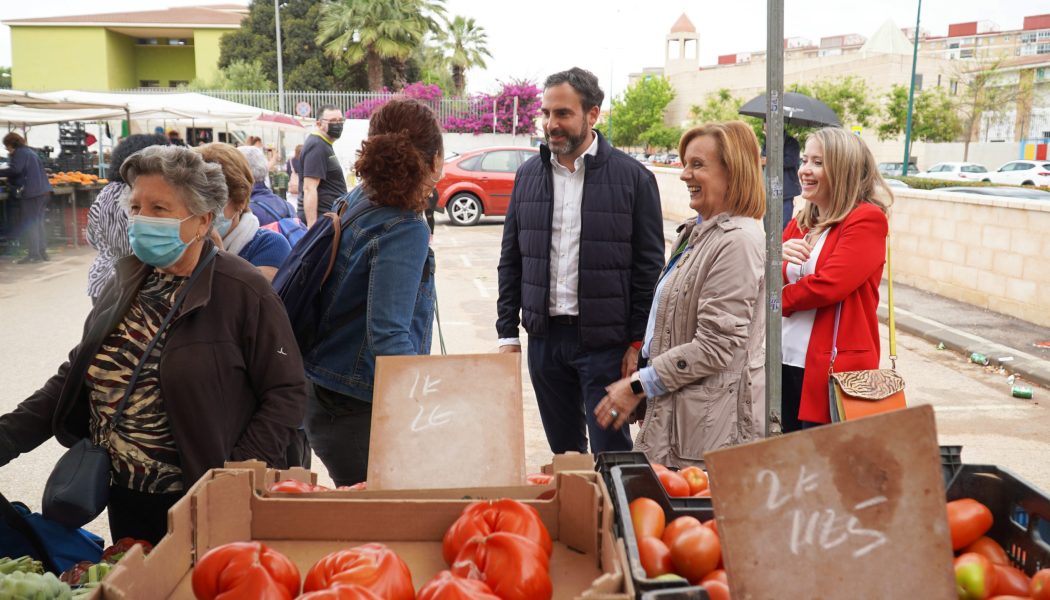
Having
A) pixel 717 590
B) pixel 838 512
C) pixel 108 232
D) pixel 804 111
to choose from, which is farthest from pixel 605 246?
pixel 804 111

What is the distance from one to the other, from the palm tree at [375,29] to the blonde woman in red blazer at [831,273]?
1696 inches

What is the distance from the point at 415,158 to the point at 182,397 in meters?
1.08

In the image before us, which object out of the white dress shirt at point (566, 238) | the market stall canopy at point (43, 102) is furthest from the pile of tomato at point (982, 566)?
the market stall canopy at point (43, 102)

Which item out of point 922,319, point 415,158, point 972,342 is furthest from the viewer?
point 922,319

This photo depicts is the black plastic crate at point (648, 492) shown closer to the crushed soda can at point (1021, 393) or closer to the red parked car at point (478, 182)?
the crushed soda can at point (1021, 393)

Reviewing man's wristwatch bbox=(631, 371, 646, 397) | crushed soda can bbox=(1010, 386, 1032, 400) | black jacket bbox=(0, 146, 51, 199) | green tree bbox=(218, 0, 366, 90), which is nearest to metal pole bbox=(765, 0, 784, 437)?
man's wristwatch bbox=(631, 371, 646, 397)

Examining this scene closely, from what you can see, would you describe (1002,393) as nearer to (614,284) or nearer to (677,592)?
(614,284)

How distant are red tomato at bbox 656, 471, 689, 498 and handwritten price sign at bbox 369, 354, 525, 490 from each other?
0.36 m

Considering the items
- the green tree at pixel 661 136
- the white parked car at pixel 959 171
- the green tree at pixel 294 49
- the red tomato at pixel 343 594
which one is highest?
the green tree at pixel 294 49

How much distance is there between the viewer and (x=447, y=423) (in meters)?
2.07

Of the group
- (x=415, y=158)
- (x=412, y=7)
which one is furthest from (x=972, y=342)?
(x=412, y=7)

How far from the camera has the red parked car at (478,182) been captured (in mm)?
18062

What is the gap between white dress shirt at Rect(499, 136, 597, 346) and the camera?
3.57 meters

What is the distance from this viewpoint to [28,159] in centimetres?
1297
